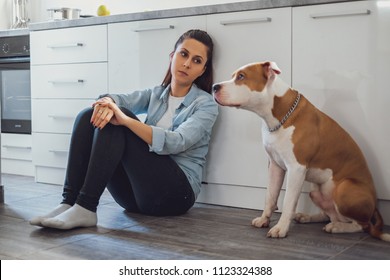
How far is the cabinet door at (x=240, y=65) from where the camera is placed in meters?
2.49

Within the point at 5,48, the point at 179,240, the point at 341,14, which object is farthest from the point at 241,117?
the point at 5,48

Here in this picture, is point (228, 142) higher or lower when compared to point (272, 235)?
higher

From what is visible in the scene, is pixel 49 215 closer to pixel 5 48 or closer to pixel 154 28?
pixel 154 28

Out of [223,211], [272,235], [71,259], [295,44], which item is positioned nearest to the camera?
[71,259]

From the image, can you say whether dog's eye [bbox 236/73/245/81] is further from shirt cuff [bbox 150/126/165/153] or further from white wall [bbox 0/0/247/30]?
white wall [bbox 0/0/247/30]

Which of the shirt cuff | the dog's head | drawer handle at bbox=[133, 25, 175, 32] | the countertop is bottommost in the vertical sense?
the shirt cuff

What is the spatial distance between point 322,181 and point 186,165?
610 millimetres

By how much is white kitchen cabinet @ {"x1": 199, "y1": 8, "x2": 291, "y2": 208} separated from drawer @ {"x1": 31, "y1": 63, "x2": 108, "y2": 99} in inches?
30.4

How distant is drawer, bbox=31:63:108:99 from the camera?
10.4 feet

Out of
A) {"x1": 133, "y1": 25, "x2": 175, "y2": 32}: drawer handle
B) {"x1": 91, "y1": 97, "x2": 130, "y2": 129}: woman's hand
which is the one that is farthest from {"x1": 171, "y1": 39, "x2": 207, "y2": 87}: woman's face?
{"x1": 91, "y1": 97, "x2": 130, "y2": 129}: woman's hand

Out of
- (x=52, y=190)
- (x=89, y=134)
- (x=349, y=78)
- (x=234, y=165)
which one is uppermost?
(x=349, y=78)

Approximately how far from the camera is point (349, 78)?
2324 millimetres
